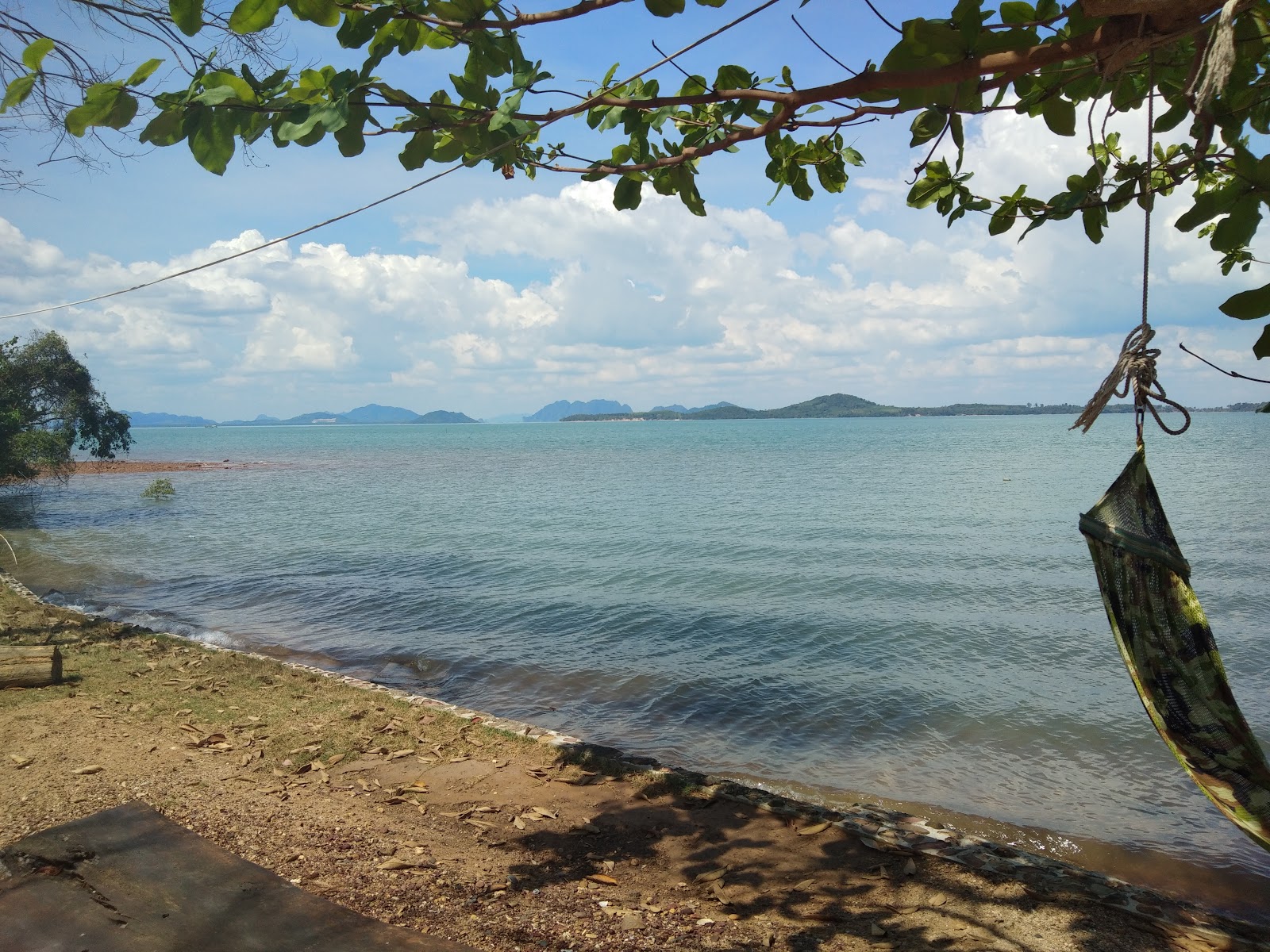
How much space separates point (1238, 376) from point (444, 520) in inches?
989

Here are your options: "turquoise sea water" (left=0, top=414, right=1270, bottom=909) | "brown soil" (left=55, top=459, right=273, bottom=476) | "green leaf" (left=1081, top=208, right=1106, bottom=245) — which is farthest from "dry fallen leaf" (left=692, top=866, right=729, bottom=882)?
"brown soil" (left=55, top=459, right=273, bottom=476)

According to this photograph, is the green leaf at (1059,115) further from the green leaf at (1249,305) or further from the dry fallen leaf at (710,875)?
the dry fallen leaf at (710,875)

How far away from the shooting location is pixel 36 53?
2412 millimetres

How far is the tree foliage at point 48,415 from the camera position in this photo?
23438mm

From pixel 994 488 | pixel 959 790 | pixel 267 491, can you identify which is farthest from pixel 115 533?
pixel 994 488

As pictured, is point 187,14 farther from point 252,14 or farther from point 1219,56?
point 1219,56

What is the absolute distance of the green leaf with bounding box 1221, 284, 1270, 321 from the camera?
7.34 feet

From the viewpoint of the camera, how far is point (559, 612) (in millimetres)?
13375

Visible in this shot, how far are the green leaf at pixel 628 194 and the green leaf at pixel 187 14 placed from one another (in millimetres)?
1941

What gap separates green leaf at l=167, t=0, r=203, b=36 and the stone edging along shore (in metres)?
4.97

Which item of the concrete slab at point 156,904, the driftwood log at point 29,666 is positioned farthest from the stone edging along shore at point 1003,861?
the driftwood log at point 29,666

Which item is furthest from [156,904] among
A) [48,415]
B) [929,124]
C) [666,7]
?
[48,415]

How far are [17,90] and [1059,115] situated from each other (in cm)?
359

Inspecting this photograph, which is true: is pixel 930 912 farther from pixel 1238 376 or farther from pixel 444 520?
pixel 444 520
